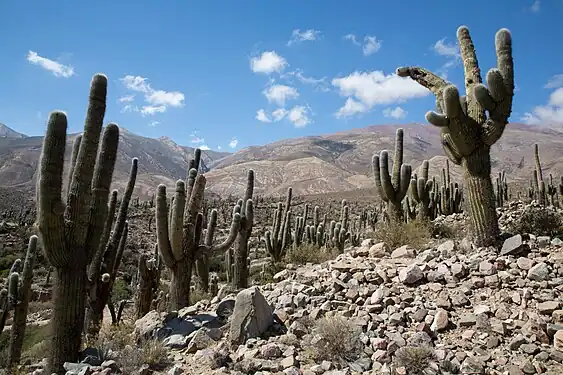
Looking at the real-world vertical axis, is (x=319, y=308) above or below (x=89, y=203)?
below

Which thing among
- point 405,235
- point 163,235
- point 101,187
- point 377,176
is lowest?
point 405,235

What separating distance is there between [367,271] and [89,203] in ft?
15.9

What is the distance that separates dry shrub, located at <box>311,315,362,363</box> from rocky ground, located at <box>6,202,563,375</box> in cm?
1

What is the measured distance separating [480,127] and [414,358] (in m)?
5.01

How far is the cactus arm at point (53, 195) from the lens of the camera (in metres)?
6.56

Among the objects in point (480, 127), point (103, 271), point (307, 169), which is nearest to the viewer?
point (480, 127)

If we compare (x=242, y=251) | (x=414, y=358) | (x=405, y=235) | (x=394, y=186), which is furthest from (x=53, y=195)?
(x=394, y=186)

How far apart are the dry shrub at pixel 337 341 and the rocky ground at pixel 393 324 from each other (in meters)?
0.01

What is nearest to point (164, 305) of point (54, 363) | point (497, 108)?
point (54, 363)

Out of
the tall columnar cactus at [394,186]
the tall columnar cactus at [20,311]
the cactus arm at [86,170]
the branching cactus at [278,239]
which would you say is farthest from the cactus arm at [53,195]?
the branching cactus at [278,239]

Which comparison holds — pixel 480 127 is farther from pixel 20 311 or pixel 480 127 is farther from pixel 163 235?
pixel 20 311

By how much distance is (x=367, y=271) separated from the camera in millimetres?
7492

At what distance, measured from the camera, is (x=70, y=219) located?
22.3 feet

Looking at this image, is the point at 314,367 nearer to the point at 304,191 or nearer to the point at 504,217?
the point at 504,217
